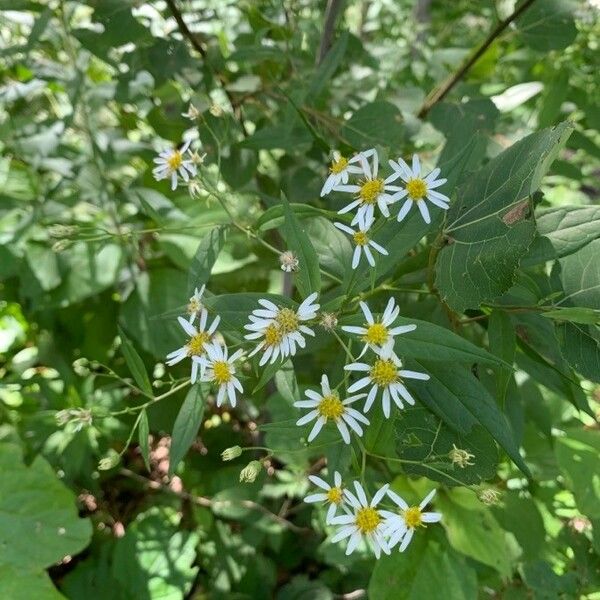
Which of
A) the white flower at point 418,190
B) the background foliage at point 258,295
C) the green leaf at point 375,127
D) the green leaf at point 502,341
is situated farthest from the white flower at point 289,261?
the green leaf at point 375,127

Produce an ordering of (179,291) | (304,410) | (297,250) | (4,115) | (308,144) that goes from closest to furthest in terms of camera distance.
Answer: (297,250)
(304,410)
(308,144)
(179,291)
(4,115)

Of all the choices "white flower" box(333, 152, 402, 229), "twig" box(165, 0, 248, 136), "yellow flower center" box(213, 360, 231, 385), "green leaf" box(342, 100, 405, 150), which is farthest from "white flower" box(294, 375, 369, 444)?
"twig" box(165, 0, 248, 136)

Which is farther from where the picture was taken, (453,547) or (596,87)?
(596,87)

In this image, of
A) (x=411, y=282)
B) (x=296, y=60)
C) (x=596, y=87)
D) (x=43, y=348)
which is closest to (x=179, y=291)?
(x=43, y=348)

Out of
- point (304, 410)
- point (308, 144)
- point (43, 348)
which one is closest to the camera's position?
point (304, 410)

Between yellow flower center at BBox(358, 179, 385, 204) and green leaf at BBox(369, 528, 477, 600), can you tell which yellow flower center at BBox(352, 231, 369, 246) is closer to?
yellow flower center at BBox(358, 179, 385, 204)

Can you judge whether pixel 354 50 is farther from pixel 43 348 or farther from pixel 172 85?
pixel 43 348

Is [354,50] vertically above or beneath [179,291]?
above
